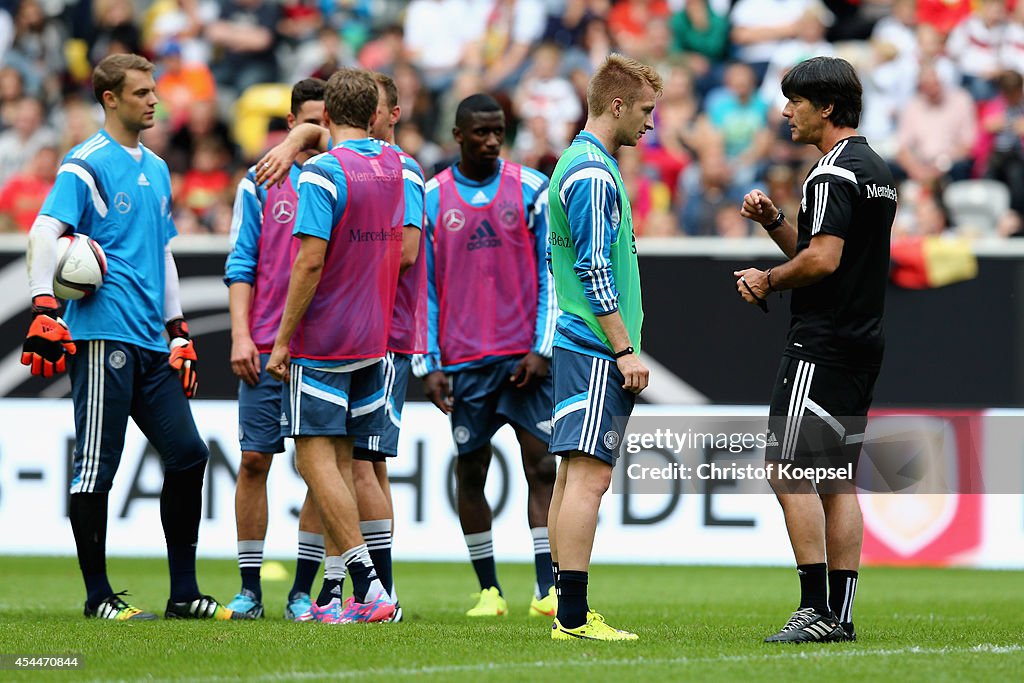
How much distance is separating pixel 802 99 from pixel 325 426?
2.53 meters

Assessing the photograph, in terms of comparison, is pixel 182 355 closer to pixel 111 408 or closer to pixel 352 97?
pixel 111 408

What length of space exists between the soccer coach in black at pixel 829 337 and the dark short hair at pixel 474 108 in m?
2.06

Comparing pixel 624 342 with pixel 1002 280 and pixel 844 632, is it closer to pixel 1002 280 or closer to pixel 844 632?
pixel 844 632

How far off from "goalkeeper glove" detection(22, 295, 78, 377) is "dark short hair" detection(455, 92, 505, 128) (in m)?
2.21

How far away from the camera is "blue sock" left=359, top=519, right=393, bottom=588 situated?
769 centimetres

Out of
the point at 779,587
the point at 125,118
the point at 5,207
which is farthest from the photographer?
the point at 5,207

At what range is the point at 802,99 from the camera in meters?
6.38

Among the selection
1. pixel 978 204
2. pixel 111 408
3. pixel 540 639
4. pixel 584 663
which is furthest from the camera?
pixel 978 204

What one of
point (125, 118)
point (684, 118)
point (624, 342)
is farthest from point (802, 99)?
point (684, 118)

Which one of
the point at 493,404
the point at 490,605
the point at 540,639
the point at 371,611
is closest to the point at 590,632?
the point at 540,639

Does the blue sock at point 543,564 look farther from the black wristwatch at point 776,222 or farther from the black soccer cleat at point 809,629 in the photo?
the black wristwatch at point 776,222

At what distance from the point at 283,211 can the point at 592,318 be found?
89.4 inches

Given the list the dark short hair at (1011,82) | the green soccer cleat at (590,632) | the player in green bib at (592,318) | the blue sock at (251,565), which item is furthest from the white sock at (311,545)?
the dark short hair at (1011,82)

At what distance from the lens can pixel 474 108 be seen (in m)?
8.02
